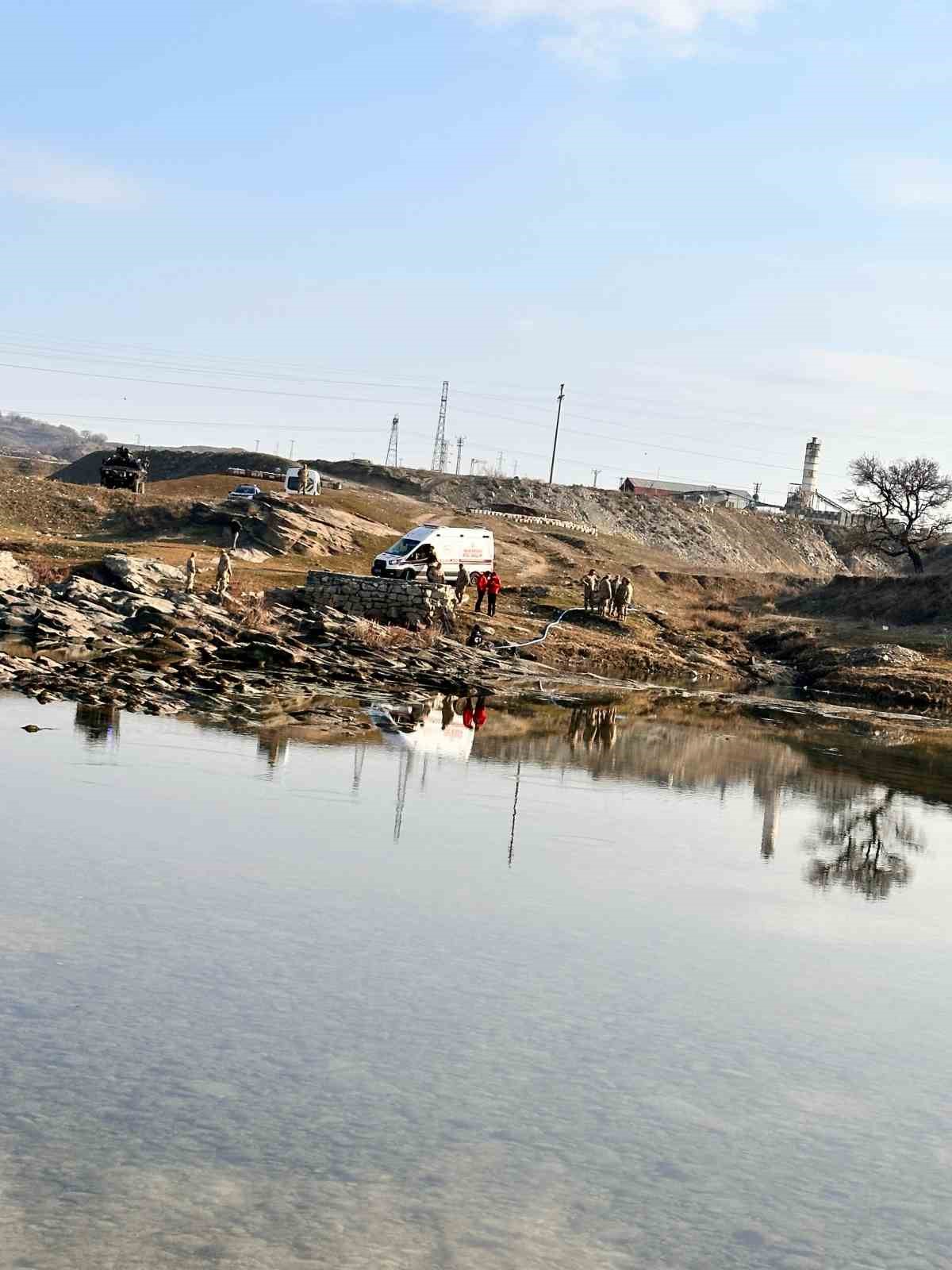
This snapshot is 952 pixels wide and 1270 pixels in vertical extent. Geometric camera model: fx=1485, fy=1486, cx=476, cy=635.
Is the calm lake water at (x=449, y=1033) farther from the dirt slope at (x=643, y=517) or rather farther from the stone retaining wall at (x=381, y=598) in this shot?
the dirt slope at (x=643, y=517)

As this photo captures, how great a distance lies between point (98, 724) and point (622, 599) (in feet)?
103

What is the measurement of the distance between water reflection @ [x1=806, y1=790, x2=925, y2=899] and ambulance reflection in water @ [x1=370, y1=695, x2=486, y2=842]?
6.15 m

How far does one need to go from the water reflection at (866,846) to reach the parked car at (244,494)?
47823 millimetres

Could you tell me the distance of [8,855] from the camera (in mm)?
16125

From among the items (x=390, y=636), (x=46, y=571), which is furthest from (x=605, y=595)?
(x=46, y=571)

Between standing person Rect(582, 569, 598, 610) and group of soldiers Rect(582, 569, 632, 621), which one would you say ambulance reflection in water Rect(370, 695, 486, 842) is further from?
standing person Rect(582, 569, 598, 610)

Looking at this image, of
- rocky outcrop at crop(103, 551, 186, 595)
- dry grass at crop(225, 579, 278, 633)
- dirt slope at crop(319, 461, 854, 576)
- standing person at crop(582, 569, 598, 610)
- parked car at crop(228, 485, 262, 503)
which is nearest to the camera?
dry grass at crop(225, 579, 278, 633)

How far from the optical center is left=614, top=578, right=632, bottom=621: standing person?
5525 centimetres

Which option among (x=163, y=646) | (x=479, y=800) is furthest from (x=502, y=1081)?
(x=163, y=646)

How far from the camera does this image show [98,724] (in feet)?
87.3

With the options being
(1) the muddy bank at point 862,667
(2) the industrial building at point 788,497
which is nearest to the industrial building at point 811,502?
(2) the industrial building at point 788,497

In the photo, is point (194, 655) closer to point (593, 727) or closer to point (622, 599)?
point (593, 727)

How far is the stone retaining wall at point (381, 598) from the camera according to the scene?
4756 centimetres

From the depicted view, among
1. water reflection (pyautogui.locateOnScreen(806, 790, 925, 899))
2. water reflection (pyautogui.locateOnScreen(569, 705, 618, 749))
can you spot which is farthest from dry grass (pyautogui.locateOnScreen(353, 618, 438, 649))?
water reflection (pyautogui.locateOnScreen(806, 790, 925, 899))
